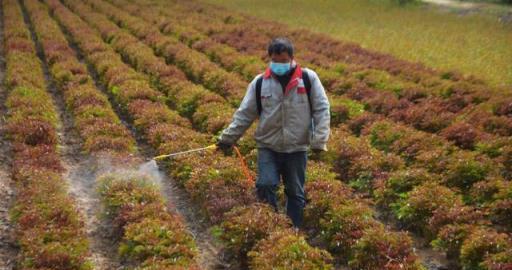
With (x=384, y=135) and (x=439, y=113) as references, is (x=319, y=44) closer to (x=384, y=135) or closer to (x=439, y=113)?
(x=439, y=113)

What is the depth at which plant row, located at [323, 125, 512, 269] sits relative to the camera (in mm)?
6941

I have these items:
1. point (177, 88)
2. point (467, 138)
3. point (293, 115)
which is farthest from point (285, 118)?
point (177, 88)

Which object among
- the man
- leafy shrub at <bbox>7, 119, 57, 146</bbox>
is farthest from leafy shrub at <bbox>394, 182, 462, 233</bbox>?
leafy shrub at <bbox>7, 119, 57, 146</bbox>

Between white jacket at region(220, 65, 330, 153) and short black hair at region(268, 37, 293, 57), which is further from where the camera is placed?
white jacket at region(220, 65, 330, 153)

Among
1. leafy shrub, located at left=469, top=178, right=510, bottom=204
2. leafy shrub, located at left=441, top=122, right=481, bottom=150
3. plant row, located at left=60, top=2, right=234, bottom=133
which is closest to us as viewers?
leafy shrub, located at left=469, top=178, right=510, bottom=204

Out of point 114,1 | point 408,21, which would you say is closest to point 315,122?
point 408,21

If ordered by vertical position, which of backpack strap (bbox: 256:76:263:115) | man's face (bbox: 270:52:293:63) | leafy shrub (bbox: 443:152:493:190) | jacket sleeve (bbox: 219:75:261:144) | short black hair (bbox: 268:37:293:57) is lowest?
leafy shrub (bbox: 443:152:493:190)

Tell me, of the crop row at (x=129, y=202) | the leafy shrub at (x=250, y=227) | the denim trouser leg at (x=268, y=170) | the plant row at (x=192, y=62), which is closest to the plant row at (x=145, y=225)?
the crop row at (x=129, y=202)

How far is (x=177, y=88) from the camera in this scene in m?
15.1

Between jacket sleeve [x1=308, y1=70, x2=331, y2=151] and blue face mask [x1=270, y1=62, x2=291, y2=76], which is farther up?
blue face mask [x1=270, y1=62, x2=291, y2=76]

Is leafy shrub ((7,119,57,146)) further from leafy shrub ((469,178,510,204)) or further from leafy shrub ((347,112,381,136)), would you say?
leafy shrub ((469,178,510,204))

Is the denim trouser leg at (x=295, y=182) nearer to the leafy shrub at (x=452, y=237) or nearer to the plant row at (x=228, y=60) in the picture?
the leafy shrub at (x=452, y=237)

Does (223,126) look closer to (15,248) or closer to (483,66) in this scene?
(15,248)

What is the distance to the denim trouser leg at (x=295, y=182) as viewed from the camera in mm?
7309
